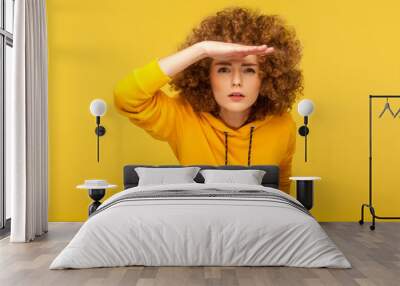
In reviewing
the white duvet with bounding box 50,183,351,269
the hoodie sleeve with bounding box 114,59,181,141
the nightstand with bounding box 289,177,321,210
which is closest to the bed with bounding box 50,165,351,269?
the white duvet with bounding box 50,183,351,269

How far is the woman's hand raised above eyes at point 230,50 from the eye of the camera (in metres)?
6.57

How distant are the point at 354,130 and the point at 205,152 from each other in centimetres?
179

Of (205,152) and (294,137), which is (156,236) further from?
(294,137)

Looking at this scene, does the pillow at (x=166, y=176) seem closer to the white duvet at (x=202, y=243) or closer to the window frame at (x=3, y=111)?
the window frame at (x=3, y=111)

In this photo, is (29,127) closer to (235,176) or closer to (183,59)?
(183,59)

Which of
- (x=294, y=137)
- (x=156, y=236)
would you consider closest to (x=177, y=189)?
(x=156, y=236)

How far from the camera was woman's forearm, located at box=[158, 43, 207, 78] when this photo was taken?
660 cm

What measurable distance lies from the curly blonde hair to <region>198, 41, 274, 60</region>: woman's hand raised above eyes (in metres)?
0.08

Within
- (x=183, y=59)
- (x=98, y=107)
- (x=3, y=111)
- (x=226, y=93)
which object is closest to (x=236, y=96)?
(x=226, y=93)

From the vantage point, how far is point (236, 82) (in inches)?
261

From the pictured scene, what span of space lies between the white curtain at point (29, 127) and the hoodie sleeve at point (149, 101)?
2.99 feet

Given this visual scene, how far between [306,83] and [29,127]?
319cm

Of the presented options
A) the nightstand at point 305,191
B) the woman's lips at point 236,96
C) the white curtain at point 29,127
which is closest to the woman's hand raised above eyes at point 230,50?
the woman's lips at point 236,96

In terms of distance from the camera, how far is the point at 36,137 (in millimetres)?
6176
